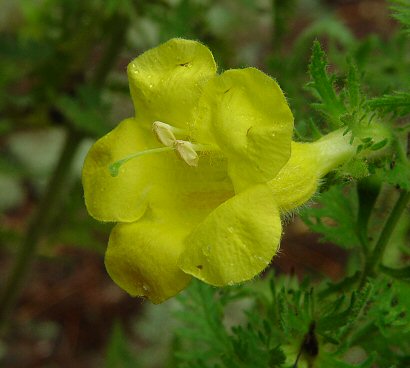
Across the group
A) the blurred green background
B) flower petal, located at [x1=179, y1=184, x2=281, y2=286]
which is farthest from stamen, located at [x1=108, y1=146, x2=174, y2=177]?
the blurred green background

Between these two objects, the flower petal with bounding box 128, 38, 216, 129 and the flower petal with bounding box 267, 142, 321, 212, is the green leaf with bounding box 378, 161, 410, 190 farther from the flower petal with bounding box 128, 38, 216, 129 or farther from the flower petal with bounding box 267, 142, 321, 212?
the flower petal with bounding box 128, 38, 216, 129

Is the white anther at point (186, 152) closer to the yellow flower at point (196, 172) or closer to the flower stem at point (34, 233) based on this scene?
the yellow flower at point (196, 172)

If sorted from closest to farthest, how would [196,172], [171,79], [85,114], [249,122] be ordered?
1. [249,122]
2. [171,79]
3. [196,172]
4. [85,114]

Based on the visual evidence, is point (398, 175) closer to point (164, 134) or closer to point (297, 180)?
point (297, 180)

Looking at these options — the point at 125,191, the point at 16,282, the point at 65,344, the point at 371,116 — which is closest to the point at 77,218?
the point at 16,282

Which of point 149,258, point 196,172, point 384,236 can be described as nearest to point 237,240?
point 149,258

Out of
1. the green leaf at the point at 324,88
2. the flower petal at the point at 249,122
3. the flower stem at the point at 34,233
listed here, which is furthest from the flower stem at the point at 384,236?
the flower stem at the point at 34,233
